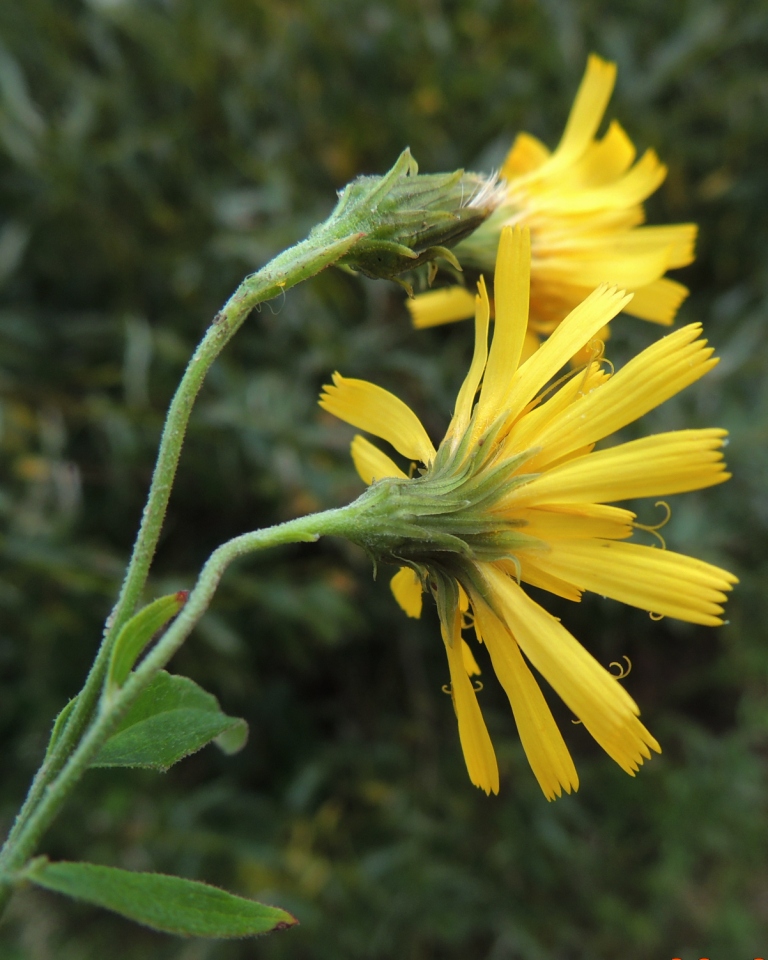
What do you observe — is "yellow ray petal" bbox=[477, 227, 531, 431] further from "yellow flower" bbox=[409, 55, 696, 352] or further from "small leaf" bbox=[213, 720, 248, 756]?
"small leaf" bbox=[213, 720, 248, 756]

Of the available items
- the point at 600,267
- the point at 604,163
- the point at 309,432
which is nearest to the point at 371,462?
the point at 600,267

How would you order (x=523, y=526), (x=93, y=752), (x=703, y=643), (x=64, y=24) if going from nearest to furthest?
(x=93, y=752) < (x=523, y=526) < (x=64, y=24) < (x=703, y=643)

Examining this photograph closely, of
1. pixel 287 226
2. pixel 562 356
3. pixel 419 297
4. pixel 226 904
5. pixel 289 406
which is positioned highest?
pixel 287 226

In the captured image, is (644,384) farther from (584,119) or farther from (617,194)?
(584,119)

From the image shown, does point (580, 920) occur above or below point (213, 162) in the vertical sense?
below

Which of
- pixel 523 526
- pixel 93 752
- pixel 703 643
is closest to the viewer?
pixel 93 752

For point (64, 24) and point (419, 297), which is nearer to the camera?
point (419, 297)

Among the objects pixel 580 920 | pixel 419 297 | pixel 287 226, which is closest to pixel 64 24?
pixel 287 226

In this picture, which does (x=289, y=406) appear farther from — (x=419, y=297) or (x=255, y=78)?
(x=255, y=78)
